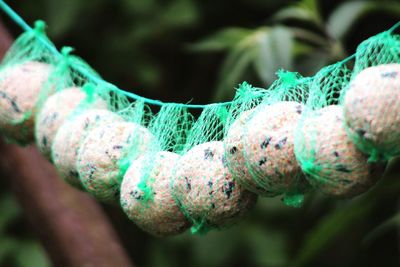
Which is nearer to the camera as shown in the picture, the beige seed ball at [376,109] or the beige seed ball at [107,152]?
the beige seed ball at [376,109]

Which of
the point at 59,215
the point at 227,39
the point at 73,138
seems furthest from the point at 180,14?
the point at 73,138

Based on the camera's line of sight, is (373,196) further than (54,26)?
No

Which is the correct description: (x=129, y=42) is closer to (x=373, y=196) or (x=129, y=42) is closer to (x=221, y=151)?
(x=373, y=196)

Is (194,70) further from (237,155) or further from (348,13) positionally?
(237,155)

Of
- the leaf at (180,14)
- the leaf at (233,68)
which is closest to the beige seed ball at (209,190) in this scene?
the leaf at (233,68)

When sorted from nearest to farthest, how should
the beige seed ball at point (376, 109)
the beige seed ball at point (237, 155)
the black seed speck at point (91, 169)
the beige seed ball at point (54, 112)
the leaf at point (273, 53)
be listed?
the beige seed ball at point (376, 109)
the beige seed ball at point (237, 155)
the black seed speck at point (91, 169)
the beige seed ball at point (54, 112)
the leaf at point (273, 53)

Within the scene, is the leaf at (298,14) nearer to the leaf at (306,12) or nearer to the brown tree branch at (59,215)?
the leaf at (306,12)

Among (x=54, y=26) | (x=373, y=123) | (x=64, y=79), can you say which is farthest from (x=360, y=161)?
(x=54, y=26)

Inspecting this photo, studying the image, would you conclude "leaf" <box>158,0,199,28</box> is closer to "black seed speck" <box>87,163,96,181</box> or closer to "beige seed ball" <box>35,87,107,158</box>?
"beige seed ball" <box>35,87,107,158</box>
